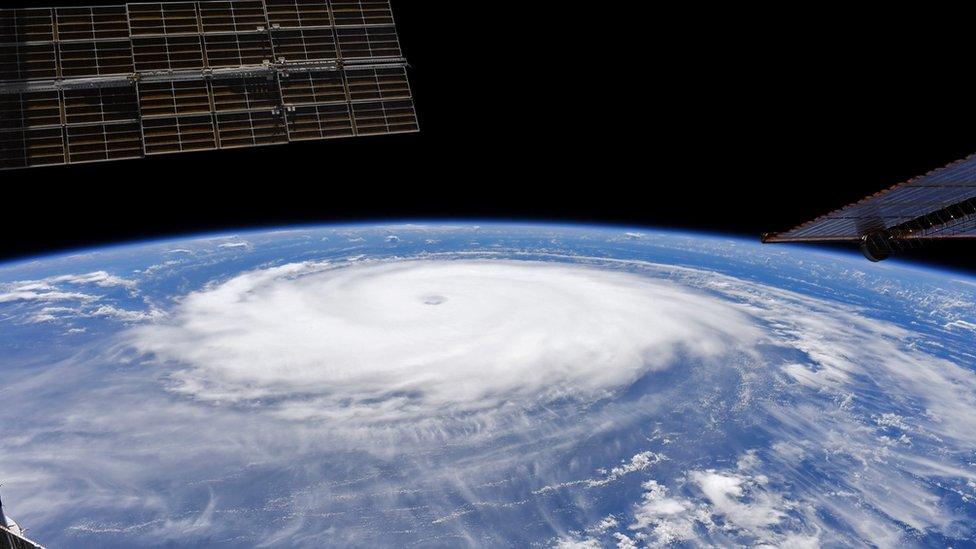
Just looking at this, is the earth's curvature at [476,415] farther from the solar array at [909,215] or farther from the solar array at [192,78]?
the solar array at [192,78]

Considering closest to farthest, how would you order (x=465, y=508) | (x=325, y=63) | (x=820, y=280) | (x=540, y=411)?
(x=325, y=63) → (x=465, y=508) → (x=540, y=411) → (x=820, y=280)

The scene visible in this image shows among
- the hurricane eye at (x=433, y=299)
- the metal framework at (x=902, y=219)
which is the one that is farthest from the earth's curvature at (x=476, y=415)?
the metal framework at (x=902, y=219)

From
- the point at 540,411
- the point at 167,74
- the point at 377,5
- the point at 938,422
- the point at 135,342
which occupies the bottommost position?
the point at 938,422

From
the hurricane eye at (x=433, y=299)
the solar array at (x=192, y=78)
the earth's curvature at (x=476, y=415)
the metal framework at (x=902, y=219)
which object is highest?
the solar array at (x=192, y=78)

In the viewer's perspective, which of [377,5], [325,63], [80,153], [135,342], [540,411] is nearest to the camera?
[80,153]

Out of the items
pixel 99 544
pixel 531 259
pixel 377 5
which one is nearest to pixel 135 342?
pixel 99 544

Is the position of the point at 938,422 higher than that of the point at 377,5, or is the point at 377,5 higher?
the point at 377,5

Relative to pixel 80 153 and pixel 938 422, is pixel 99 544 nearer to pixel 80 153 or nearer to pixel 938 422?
pixel 80 153
